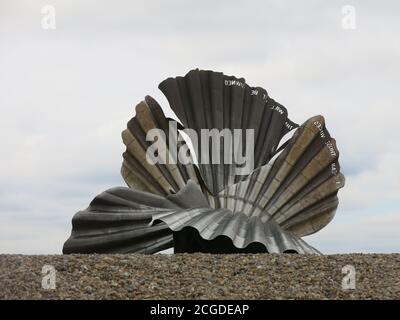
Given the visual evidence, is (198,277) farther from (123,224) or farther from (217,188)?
(217,188)

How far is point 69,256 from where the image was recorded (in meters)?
14.1

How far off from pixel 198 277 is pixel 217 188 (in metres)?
4.66

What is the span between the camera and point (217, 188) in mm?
17766

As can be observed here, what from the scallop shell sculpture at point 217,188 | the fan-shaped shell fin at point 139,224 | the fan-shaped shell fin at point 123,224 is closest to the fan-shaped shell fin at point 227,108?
the scallop shell sculpture at point 217,188

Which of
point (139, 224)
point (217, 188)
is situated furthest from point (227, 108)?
point (139, 224)

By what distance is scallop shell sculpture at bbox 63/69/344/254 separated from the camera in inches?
626

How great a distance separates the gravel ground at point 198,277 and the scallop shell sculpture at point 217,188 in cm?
141

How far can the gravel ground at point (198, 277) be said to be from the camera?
12734mm
